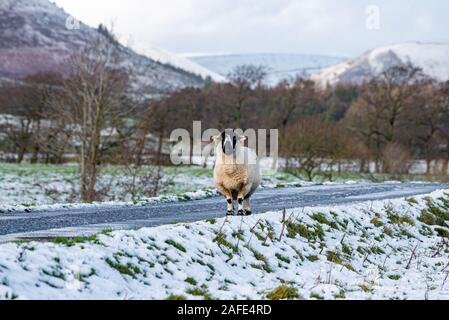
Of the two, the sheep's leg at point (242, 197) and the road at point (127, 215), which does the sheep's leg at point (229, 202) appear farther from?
the road at point (127, 215)

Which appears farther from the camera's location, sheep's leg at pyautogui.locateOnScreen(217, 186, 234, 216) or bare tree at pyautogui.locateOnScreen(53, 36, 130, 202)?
bare tree at pyautogui.locateOnScreen(53, 36, 130, 202)

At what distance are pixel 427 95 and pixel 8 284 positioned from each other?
78.0 m

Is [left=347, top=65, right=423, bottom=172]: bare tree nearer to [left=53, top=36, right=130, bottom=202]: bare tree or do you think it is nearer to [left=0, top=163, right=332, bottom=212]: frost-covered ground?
[left=0, top=163, right=332, bottom=212]: frost-covered ground

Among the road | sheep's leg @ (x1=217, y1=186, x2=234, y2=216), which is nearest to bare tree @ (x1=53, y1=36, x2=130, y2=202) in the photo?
the road

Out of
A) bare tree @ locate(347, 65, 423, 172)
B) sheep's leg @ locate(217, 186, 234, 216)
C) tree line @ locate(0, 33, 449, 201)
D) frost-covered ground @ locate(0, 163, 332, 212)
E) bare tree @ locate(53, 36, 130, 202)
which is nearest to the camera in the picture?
sheep's leg @ locate(217, 186, 234, 216)

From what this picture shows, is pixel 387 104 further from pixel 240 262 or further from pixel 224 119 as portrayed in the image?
pixel 240 262

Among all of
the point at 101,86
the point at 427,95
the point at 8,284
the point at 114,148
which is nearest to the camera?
the point at 8,284

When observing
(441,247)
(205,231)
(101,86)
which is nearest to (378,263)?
(441,247)

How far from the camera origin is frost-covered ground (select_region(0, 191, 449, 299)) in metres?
9.29

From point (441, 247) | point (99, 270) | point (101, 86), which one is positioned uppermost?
point (101, 86)

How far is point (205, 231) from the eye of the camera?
43.7 feet

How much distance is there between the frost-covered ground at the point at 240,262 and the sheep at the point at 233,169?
3.78 ft
